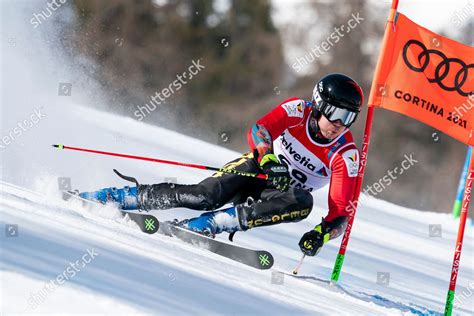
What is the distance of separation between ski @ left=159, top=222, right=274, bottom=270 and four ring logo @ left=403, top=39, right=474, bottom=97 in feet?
5.87

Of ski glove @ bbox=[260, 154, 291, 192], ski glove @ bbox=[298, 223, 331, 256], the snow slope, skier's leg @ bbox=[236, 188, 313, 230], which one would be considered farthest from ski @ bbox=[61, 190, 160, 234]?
ski glove @ bbox=[298, 223, 331, 256]

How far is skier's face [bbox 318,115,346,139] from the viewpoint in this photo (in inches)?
194

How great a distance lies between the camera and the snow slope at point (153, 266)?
118 inches

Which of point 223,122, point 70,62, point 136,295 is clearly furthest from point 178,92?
point 136,295

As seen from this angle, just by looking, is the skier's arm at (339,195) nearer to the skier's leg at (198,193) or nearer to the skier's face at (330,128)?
the skier's face at (330,128)

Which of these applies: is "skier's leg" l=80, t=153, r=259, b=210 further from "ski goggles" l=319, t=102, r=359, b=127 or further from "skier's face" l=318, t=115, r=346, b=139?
"ski goggles" l=319, t=102, r=359, b=127

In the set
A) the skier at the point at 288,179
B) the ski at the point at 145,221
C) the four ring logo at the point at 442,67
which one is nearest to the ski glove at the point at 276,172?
the skier at the point at 288,179

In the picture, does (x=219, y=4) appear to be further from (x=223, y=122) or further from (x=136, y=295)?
(x=136, y=295)

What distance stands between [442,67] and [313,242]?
156 cm

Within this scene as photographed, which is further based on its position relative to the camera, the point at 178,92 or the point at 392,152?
the point at 392,152

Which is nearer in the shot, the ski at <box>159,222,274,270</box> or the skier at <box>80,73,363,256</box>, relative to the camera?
the ski at <box>159,222,274,270</box>

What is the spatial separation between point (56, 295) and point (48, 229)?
3.36ft

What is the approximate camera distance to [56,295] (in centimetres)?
283

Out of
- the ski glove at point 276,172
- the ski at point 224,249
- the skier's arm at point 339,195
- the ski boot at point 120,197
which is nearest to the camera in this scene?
the ski at point 224,249
